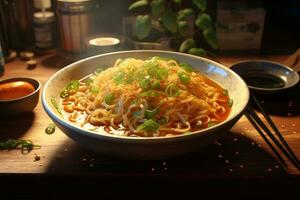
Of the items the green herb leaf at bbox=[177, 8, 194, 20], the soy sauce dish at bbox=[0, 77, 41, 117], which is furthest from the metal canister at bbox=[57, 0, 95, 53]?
the soy sauce dish at bbox=[0, 77, 41, 117]

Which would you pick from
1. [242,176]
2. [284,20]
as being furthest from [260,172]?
[284,20]

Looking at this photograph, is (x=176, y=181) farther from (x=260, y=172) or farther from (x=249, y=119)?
(x=249, y=119)

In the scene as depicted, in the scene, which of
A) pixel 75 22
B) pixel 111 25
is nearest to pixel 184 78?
pixel 75 22

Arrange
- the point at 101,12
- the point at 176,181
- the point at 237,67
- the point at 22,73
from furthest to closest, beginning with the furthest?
the point at 101,12, the point at 22,73, the point at 237,67, the point at 176,181

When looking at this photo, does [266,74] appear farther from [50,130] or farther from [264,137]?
[50,130]

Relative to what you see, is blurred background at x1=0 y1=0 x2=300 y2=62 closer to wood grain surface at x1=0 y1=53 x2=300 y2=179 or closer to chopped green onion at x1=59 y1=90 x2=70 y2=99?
chopped green onion at x1=59 y1=90 x2=70 y2=99

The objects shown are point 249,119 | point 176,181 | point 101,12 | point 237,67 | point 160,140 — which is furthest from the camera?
point 101,12
